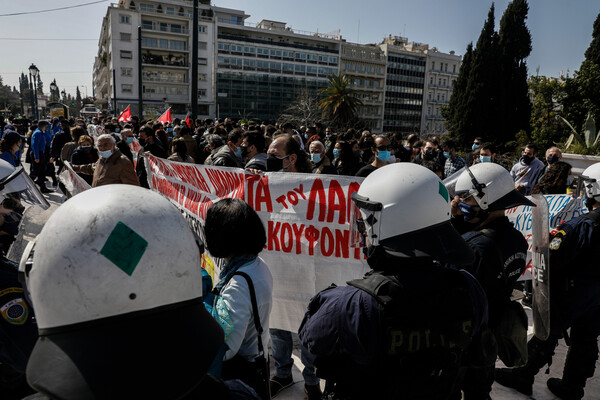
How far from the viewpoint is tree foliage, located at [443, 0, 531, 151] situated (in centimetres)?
3294

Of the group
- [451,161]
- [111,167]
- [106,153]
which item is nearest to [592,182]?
[111,167]

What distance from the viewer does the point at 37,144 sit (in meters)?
11.6

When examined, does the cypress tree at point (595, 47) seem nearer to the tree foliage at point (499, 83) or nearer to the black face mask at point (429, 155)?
the tree foliage at point (499, 83)

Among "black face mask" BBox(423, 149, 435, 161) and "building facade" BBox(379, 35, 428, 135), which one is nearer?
"black face mask" BBox(423, 149, 435, 161)

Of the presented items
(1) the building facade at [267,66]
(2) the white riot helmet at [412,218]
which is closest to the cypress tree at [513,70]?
(2) the white riot helmet at [412,218]

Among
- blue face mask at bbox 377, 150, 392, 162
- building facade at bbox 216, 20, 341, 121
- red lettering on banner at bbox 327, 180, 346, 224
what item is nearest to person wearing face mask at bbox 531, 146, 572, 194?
blue face mask at bbox 377, 150, 392, 162

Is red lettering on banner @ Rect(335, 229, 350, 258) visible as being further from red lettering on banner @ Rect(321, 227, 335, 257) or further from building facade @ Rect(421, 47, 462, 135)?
building facade @ Rect(421, 47, 462, 135)

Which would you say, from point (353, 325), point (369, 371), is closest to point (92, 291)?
point (353, 325)

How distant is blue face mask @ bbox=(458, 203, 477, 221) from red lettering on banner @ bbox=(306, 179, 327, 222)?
1.09 meters

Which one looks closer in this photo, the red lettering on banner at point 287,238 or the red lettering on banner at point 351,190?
the red lettering on banner at point 351,190

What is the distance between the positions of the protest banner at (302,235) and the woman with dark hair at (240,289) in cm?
133

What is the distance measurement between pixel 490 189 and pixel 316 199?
1.34m

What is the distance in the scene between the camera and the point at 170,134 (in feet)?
50.5

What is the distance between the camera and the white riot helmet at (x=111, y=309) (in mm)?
889
